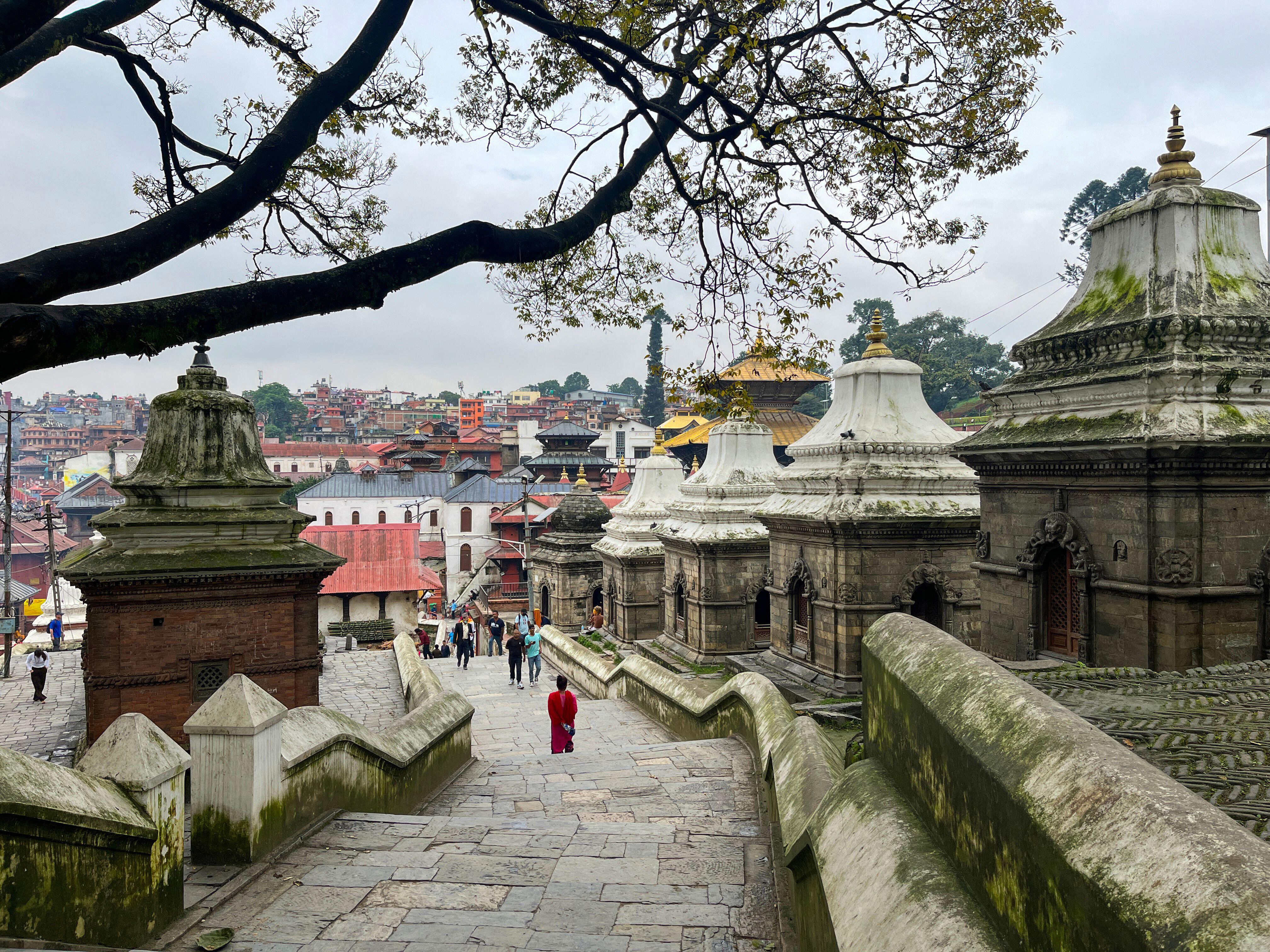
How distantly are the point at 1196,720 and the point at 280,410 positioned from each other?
16306 cm

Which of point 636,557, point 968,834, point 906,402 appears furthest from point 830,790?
point 636,557

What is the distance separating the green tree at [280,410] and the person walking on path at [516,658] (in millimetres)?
140445

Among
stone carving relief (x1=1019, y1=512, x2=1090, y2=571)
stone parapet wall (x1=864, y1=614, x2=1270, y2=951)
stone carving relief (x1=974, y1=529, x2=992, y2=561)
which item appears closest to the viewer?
stone parapet wall (x1=864, y1=614, x2=1270, y2=951)

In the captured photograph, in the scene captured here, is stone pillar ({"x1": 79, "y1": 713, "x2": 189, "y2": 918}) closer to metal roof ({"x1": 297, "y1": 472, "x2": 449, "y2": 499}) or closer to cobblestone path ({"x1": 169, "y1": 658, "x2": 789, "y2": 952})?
cobblestone path ({"x1": 169, "y1": 658, "x2": 789, "y2": 952})

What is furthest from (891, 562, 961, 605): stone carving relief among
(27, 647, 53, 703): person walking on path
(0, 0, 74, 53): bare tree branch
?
(27, 647, 53, 703): person walking on path

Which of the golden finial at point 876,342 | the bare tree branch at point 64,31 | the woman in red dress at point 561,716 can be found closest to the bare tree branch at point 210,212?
the bare tree branch at point 64,31

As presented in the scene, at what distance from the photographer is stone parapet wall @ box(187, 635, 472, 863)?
5840 mm

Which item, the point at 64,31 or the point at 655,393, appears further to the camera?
the point at 655,393

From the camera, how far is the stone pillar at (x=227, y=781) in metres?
5.83

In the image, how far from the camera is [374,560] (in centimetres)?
3206

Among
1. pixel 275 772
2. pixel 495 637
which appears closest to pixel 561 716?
pixel 275 772

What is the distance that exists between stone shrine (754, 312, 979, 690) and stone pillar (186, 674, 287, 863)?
37.2 ft

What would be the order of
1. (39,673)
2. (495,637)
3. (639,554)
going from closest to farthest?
(39,673), (639,554), (495,637)

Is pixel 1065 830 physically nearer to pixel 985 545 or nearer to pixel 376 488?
pixel 985 545
